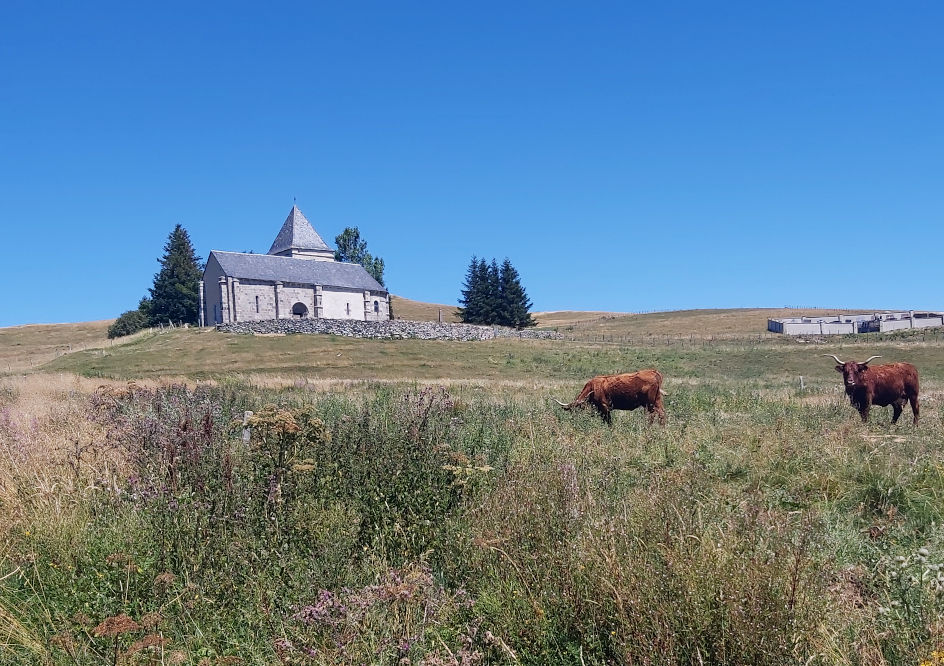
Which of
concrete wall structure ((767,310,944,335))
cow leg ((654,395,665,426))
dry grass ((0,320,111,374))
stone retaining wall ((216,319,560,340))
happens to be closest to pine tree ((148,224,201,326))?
dry grass ((0,320,111,374))

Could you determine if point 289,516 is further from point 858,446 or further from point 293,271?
Answer: point 293,271

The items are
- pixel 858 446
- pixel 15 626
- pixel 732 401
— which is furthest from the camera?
pixel 732 401

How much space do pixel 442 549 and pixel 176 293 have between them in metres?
72.4

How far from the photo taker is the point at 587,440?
9.62m

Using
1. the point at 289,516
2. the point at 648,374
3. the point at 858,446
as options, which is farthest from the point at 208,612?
the point at 648,374

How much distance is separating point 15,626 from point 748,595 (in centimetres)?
411

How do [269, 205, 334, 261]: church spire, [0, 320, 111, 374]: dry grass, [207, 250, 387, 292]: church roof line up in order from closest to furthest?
[207, 250, 387, 292]: church roof → [0, 320, 111, 374]: dry grass → [269, 205, 334, 261]: church spire

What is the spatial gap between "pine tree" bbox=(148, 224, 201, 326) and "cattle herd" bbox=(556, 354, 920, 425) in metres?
63.0

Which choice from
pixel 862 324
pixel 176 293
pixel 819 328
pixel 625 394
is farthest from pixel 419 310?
pixel 625 394

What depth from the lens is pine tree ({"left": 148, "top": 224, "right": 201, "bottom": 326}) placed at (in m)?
71.1

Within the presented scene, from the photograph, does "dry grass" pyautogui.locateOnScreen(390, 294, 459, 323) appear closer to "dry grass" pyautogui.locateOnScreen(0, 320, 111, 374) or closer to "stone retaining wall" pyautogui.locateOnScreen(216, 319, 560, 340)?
"stone retaining wall" pyautogui.locateOnScreen(216, 319, 560, 340)

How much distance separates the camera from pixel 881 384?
1414 centimetres

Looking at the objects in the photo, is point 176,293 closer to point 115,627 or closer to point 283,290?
point 283,290

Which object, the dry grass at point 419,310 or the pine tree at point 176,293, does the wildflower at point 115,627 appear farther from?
the dry grass at point 419,310
